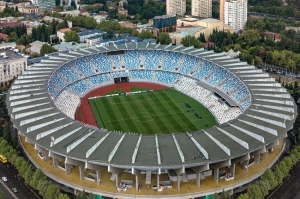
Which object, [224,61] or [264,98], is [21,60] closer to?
[224,61]

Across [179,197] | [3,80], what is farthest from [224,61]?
[3,80]

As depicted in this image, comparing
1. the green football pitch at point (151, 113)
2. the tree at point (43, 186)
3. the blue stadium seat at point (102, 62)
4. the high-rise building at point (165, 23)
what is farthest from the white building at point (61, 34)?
the tree at point (43, 186)

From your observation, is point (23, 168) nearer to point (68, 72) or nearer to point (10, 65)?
point (68, 72)

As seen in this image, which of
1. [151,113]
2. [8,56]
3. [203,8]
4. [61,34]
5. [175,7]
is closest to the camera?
[151,113]

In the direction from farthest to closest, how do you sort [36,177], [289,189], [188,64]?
[188,64], [289,189], [36,177]

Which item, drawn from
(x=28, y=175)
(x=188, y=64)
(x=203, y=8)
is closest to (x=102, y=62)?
(x=188, y=64)

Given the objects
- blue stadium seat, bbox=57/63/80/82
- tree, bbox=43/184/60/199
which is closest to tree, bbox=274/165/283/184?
tree, bbox=43/184/60/199
